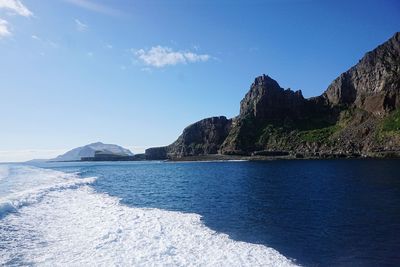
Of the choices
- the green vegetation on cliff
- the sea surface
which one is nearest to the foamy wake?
the sea surface

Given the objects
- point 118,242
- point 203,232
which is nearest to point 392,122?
point 203,232

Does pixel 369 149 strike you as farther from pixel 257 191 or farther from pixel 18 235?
pixel 18 235

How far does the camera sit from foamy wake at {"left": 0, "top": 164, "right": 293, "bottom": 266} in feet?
60.3

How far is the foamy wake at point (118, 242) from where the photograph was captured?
18375 mm

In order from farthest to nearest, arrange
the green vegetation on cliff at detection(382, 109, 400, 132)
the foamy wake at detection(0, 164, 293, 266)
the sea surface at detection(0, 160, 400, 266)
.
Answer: the green vegetation on cliff at detection(382, 109, 400, 132), the sea surface at detection(0, 160, 400, 266), the foamy wake at detection(0, 164, 293, 266)

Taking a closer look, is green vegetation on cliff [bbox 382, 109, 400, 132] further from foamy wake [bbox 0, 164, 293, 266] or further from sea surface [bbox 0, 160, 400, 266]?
foamy wake [bbox 0, 164, 293, 266]

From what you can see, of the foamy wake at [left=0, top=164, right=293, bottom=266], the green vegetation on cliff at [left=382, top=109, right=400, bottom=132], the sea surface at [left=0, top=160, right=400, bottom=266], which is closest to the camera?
the foamy wake at [left=0, top=164, right=293, bottom=266]

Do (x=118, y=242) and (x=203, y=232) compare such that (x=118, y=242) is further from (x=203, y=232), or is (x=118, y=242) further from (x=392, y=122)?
(x=392, y=122)

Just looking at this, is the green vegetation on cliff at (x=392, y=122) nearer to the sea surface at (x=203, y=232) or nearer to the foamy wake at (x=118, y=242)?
the sea surface at (x=203, y=232)

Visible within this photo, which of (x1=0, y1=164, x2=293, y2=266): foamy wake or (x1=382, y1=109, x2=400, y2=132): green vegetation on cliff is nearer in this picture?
(x1=0, y1=164, x2=293, y2=266): foamy wake

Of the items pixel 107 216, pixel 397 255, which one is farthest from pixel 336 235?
pixel 107 216

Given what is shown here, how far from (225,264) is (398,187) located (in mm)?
39038

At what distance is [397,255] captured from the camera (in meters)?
20.0

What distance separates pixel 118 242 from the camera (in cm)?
2150
